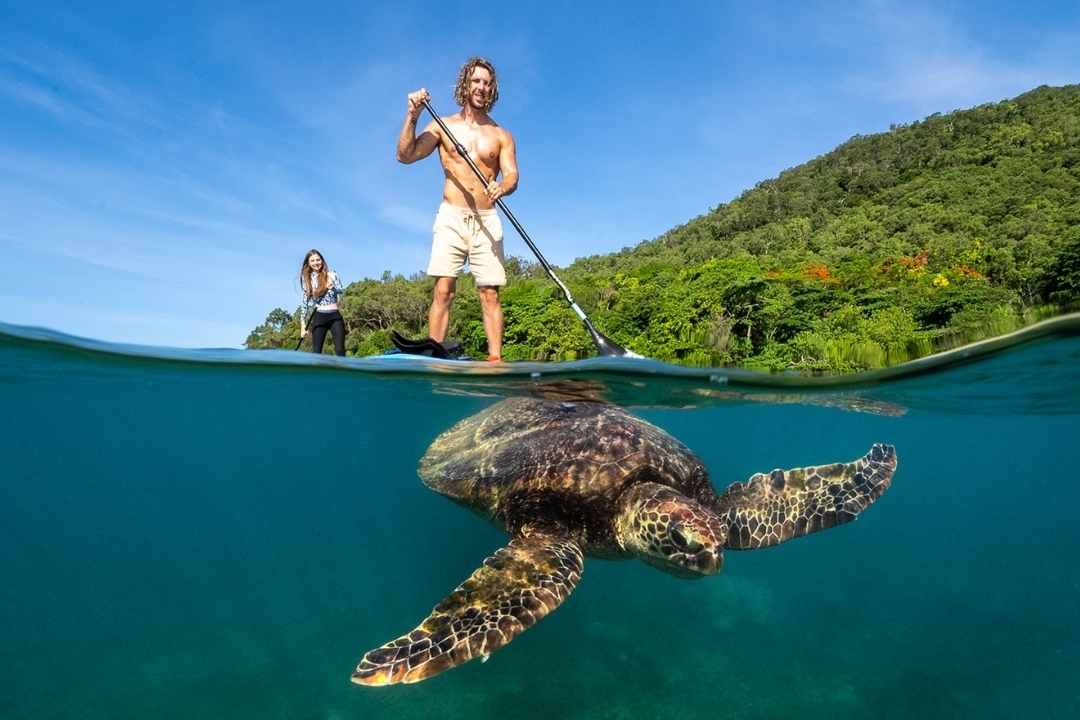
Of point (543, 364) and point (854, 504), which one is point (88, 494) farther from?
point (854, 504)

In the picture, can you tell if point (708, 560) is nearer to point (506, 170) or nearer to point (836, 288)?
point (506, 170)

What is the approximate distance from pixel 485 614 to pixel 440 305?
3951mm

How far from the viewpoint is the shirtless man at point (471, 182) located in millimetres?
6500

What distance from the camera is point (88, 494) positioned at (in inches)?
1282

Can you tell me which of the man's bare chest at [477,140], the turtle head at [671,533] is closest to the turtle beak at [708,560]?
the turtle head at [671,533]

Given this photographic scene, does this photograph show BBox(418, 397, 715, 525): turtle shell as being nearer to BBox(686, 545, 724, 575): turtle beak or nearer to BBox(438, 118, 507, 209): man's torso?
BBox(686, 545, 724, 575): turtle beak

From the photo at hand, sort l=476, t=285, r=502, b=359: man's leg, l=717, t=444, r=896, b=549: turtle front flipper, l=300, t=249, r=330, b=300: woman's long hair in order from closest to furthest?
l=717, t=444, r=896, b=549: turtle front flipper → l=476, t=285, r=502, b=359: man's leg → l=300, t=249, r=330, b=300: woman's long hair

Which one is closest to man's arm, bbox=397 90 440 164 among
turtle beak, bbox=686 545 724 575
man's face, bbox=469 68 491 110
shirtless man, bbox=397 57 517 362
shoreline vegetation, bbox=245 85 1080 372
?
shirtless man, bbox=397 57 517 362

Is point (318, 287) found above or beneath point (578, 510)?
above

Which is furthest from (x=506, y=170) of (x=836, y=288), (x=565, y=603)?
Result: (x=836, y=288)

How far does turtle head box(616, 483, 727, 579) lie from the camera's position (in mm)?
4359

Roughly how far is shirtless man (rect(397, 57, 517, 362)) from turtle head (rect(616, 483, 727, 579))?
3.15 meters

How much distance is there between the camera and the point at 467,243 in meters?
6.78

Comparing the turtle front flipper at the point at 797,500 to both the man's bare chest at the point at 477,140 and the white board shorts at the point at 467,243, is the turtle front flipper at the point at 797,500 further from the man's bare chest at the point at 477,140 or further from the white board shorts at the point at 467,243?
the man's bare chest at the point at 477,140
